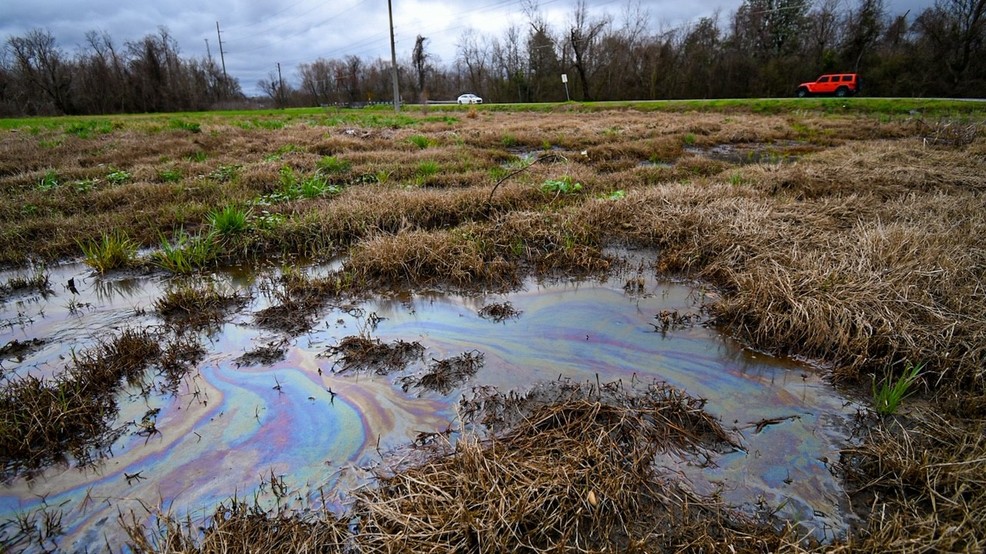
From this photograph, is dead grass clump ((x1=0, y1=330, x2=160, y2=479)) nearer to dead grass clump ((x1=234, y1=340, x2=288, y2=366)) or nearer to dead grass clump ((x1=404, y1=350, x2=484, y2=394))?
dead grass clump ((x1=234, y1=340, x2=288, y2=366))

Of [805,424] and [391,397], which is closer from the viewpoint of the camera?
[805,424]

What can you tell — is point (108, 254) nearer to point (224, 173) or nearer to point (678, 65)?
point (224, 173)

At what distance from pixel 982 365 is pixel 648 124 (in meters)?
14.3

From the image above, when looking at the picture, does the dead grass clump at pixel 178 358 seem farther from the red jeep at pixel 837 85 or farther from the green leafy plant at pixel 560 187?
the red jeep at pixel 837 85

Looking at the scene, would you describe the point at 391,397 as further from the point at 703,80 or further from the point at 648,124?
the point at 703,80

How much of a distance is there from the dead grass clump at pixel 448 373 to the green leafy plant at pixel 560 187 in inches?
163

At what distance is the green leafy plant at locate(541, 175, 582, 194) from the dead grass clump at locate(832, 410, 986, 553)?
16.3 feet

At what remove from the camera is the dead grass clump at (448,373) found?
2824 millimetres

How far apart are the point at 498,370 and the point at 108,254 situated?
4.35m

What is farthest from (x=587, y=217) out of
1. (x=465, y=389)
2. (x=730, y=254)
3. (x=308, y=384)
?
(x=308, y=384)

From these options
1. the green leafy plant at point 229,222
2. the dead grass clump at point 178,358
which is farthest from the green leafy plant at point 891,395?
the green leafy plant at point 229,222

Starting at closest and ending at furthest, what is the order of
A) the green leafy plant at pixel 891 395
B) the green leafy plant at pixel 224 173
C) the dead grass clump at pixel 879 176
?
the green leafy plant at pixel 891 395 < the dead grass clump at pixel 879 176 < the green leafy plant at pixel 224 173

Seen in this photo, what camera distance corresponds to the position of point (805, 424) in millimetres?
2426

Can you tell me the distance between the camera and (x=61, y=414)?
7.77 ft
